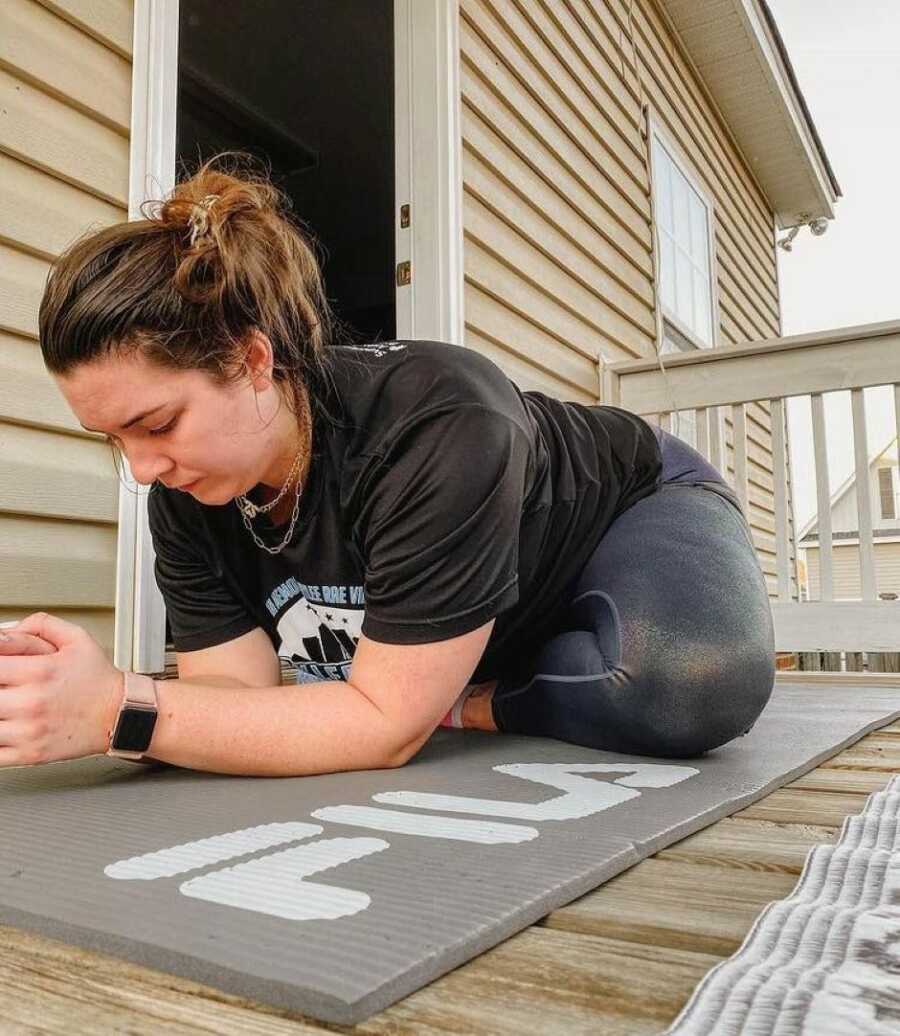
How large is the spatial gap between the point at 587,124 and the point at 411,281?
1800 millimetres

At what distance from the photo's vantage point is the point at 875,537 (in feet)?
62.9

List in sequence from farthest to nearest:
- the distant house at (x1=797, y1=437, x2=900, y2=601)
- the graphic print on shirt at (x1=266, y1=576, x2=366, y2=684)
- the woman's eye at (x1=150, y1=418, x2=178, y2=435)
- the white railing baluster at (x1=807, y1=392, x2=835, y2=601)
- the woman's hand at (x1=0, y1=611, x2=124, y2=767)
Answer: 1. the distant house at (x1=797, y1=437, x2=900, y2=601)
2. the white railing baluster at (x1=807, y1=392, x2=835, y2=601)
3. the graphic print on shirt at (x1=266, y1=576, x2=366, y2=684)
4. the woman's eye at (x1=150, y1=418, x2=178, y2=435)
5. the woman's hand at (x1=0, y1=611, x2=124, y2=767)

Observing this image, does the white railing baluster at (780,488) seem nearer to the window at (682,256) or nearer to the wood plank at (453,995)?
the window at (682,256)

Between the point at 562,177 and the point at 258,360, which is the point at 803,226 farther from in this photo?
the point at 258,360

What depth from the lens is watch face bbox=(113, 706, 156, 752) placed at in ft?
3.51

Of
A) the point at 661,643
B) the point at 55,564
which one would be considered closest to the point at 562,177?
the point at 55,564

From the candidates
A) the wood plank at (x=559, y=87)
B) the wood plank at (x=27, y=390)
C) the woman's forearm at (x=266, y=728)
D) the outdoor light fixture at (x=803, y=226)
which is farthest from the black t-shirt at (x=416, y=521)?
the outdoor light fixture at (x=803, y=226)

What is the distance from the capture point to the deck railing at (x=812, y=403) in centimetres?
327

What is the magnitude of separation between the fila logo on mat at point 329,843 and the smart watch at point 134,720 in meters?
0.22

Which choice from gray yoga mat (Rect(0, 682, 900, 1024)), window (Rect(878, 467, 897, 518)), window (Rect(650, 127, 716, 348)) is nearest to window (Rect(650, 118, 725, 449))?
window (Rect(650, 127, 716, 348))

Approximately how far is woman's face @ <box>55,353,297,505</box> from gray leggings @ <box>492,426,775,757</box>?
61 centimetres

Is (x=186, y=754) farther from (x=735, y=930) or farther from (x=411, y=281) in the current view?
(x=411, y=281)

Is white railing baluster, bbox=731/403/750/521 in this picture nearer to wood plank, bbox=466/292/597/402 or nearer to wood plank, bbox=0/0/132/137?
wood plank, bbox=466/292/597/402

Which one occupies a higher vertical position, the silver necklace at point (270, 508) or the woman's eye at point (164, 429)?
the woman's eye at point (164, 429)
